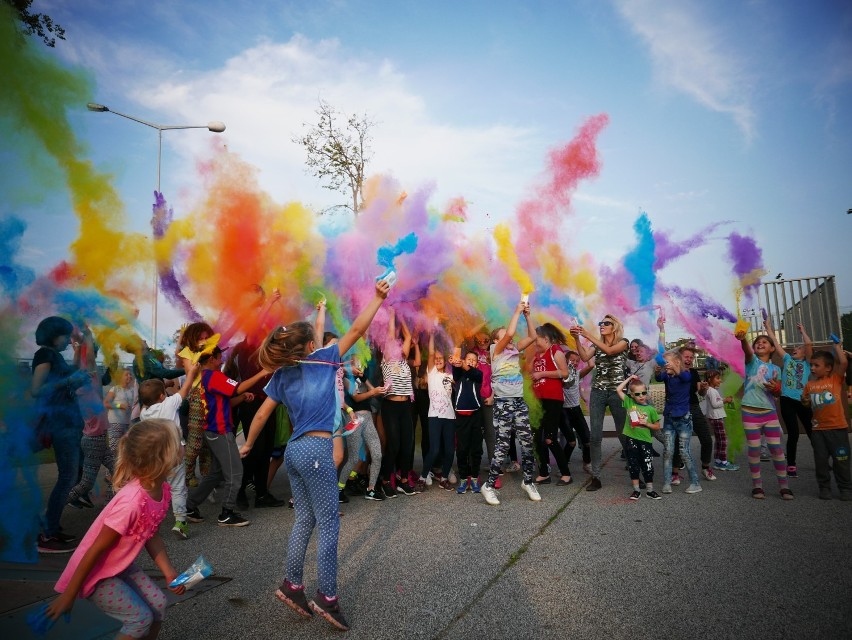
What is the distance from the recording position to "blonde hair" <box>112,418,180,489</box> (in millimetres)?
2664

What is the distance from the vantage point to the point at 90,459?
5715mm

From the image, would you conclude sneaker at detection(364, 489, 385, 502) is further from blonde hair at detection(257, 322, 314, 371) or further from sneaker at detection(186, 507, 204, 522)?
blonde hair at detection(257, 322, 314, 371)

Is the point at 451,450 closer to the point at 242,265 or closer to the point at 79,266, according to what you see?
the point at 242,265

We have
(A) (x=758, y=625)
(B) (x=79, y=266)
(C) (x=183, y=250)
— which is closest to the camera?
(A) (x=758, y=625)

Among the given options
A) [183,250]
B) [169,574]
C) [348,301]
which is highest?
[183,250]

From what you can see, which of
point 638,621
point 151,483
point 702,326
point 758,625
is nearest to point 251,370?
point 151,483

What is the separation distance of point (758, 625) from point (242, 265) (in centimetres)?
546

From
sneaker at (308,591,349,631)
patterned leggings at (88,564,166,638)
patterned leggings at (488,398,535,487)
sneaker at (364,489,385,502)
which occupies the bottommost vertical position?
sneaker at (364,489,385,502)

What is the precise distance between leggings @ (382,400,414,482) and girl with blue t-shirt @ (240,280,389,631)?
3.04m

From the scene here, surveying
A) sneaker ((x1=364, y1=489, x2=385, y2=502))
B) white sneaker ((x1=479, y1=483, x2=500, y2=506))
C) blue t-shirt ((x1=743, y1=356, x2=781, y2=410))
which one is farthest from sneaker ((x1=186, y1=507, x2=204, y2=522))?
blue t-shirt ((x1=743, y1=356, x2=781, y2=410))

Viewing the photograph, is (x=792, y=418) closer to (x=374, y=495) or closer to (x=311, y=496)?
(x=374, y=495)

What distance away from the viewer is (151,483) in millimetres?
2678

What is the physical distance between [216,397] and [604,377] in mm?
4484

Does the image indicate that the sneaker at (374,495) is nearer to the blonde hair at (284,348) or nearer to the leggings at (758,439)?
the blonde hair at (284,348)
